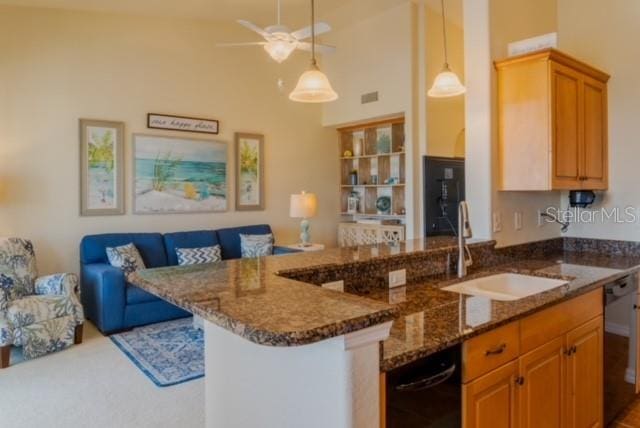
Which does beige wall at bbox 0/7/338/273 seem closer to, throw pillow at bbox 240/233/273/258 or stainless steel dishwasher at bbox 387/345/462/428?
throw pillow at bbox 240/233/273/258

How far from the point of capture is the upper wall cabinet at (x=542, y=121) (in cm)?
268

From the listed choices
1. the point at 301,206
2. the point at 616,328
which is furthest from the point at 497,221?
the point at 301,206

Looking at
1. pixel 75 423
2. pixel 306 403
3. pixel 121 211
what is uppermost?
pixel 121 211

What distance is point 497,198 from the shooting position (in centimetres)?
287

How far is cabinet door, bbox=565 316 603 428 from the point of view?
2.02 meters

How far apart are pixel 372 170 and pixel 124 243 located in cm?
372

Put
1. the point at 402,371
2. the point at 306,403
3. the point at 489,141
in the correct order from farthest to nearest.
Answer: the point at 489,141
the point at 402,371
the point at 306,403

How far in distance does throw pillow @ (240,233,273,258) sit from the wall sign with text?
146cm

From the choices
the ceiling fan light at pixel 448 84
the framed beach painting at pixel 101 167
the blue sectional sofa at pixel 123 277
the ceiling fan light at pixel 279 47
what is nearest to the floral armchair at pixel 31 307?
the blue sectional sofa at pixel 123 277

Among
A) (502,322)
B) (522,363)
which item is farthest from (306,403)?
(522,363)

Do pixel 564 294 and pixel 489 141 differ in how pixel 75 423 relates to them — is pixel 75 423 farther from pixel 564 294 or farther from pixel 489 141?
pixel 489 141

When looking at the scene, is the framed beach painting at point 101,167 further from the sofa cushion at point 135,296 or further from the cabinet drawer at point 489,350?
the cabinet drawer at point 489,350

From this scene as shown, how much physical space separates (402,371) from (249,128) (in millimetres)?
5190

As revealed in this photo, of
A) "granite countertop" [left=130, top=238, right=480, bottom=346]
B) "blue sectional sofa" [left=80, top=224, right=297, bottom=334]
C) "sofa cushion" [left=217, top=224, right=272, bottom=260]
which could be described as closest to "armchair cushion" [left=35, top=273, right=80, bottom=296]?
"blue sectional sofa" [left=80, top=224, right=297, bottom=334]
